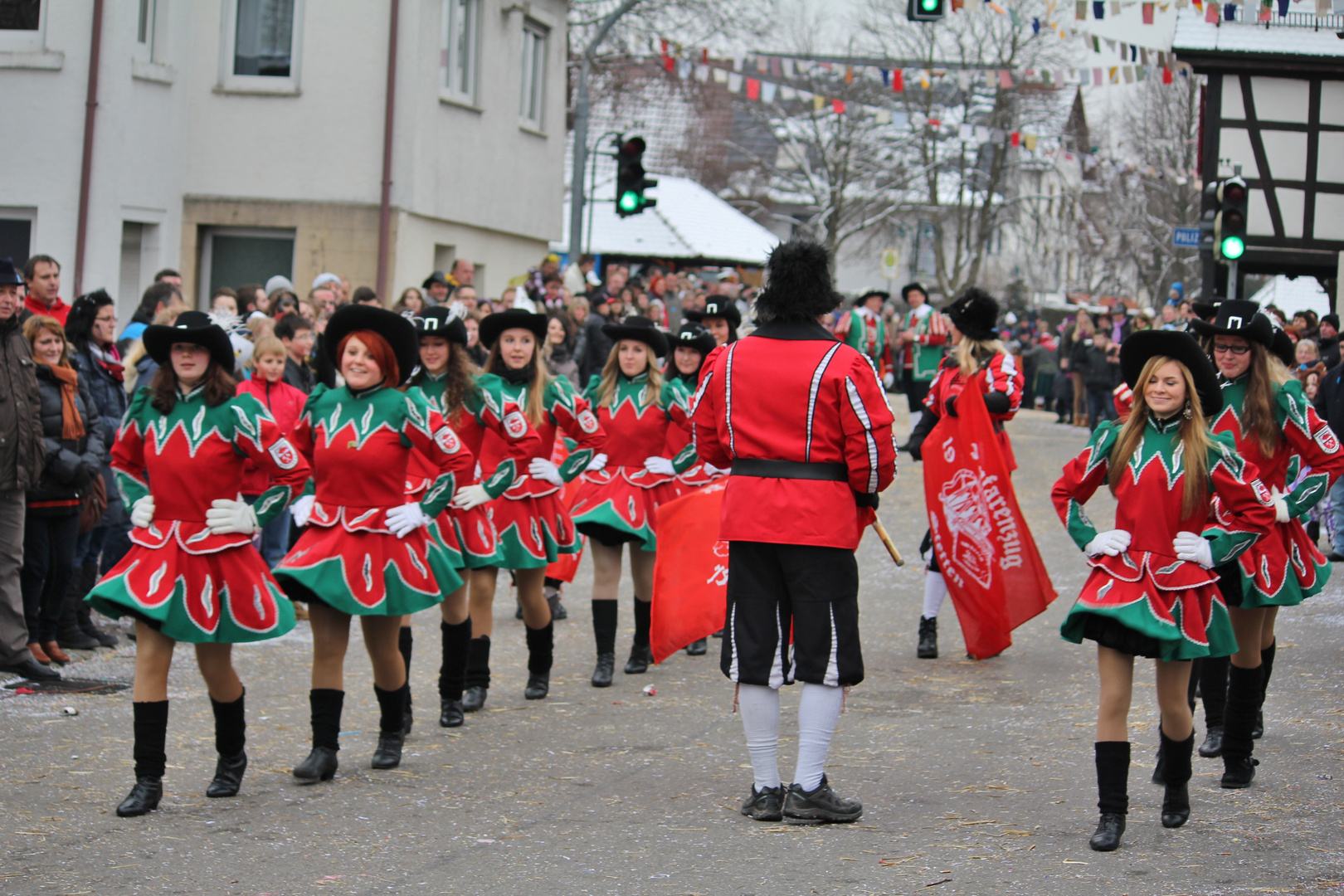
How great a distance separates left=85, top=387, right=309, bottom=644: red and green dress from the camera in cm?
605

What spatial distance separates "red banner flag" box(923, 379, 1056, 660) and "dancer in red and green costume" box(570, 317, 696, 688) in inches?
60.3

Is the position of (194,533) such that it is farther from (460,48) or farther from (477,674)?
→ (460,48)

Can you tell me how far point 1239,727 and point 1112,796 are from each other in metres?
1.22

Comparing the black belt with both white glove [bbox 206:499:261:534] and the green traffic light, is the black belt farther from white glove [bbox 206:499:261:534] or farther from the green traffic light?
the green traffic light

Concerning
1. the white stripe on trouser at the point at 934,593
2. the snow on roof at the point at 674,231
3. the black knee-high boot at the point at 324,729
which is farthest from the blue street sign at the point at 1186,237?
the snow on roof at the point at 674,231

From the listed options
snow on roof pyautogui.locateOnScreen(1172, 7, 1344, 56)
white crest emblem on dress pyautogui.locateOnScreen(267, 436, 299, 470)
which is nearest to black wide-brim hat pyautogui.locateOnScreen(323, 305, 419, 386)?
white crest emblem on dress pyautogui.locateOnScreen(267, 436, 299, 470)

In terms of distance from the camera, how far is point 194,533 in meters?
6.18

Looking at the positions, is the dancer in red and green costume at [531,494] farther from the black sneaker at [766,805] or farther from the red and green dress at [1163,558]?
the red and green dress at [1163,558]

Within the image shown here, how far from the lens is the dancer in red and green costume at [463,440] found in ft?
25.0

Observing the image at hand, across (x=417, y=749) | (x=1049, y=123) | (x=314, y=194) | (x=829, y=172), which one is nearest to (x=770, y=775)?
(x=417, y=749)

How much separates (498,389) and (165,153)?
13.3 metres

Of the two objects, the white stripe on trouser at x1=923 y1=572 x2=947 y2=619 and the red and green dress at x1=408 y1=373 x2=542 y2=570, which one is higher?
the red and green dress at x1=408 y1=373 x2=542 y2=570

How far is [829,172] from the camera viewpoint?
54.1 metres

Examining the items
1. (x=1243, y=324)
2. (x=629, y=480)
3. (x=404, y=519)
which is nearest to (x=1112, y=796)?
(x=1243, y=324)
